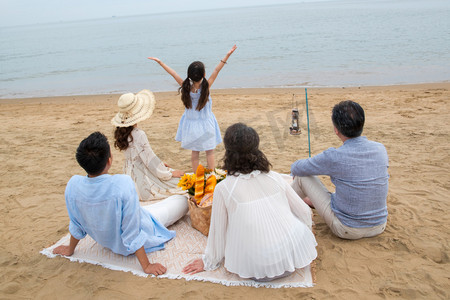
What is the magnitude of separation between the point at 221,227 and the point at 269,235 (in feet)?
1.26

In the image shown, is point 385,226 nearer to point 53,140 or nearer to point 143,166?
point 143,166

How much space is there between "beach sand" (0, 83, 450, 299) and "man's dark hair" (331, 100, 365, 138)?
1057 mm

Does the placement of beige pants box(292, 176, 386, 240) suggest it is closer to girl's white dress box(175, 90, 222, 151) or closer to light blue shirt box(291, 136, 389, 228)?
light blue shirt box(291, 136, 389, 228)

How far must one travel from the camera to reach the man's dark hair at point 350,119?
9.44 ft

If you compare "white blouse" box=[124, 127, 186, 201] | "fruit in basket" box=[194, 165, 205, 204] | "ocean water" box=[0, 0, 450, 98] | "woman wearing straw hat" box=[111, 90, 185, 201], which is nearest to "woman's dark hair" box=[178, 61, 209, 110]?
"woman wearing straw hat" box=[111, 90, 185, 201]

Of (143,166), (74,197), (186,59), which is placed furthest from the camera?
(186,59)

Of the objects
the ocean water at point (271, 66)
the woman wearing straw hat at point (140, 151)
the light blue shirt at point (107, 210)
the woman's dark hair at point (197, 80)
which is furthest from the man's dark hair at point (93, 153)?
the ocean water at point (271, 66)

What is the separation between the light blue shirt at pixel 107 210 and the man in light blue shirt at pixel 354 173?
1512 millimetres

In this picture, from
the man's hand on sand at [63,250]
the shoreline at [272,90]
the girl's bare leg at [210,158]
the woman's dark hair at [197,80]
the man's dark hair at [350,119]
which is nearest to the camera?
the man's dark hair at [350,119]

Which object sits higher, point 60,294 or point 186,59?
point 186,59

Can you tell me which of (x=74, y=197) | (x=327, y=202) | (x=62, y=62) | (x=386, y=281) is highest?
(x=62, y=62)

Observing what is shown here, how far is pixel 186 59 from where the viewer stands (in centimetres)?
2089

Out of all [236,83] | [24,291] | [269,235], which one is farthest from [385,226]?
[236,83]

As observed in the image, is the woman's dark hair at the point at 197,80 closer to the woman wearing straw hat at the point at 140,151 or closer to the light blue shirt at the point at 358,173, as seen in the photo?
the woman wearing straw hat at the point at 140,151
